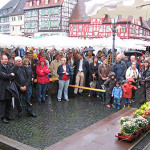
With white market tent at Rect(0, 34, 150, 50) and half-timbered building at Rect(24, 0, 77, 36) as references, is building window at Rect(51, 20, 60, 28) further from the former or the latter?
white market tent at Rect(0, 34, 150, 50)

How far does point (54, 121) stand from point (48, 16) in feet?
125

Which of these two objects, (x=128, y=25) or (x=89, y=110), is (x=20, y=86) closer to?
(x=89, y=110)

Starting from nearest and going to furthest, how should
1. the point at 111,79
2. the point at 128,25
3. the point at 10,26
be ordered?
the point at 111,79 < the point at 128,25 < the point at 10,26

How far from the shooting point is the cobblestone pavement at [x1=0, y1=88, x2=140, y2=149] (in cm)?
492

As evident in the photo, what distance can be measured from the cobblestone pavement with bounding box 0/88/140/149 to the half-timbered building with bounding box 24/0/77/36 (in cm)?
3341

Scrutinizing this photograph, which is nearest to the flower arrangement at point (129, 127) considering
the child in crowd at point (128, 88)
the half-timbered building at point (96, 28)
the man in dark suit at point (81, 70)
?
the child in crowd at point (128, 88)

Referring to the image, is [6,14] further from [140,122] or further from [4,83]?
[140,122]

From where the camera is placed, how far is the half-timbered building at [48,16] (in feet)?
130

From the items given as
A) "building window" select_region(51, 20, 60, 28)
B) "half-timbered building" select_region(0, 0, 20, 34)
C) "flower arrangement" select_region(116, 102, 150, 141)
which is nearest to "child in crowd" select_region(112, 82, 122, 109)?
"flower arrangement" select_region(116, 102, 150, 141)

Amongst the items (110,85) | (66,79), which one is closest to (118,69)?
(110,85)

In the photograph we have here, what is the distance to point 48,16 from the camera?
41.6m

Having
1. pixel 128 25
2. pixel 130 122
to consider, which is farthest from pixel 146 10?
pixel 128 25

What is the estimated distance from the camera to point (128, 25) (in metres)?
35.2

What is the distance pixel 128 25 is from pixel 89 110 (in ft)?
101
